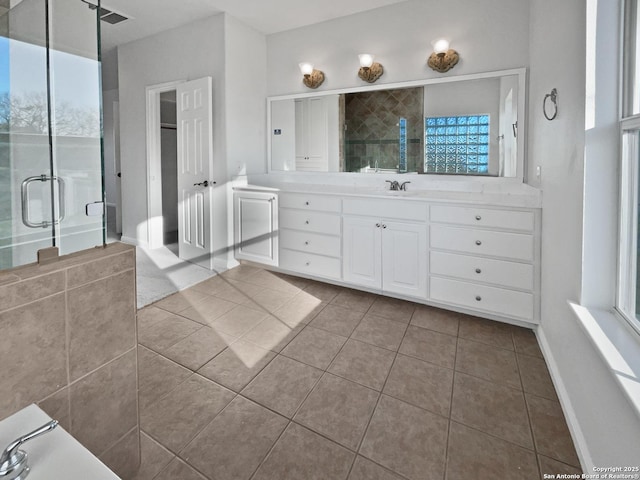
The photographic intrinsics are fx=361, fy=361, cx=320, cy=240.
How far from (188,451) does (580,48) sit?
2.34 meters

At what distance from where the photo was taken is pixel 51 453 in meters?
0.80

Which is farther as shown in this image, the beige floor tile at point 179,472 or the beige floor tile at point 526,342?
the beige floor tile at point 526,342


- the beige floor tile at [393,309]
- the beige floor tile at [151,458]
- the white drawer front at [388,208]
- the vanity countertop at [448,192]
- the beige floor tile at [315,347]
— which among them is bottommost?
the beige floor tile at [151,458]

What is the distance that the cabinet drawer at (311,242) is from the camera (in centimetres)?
323

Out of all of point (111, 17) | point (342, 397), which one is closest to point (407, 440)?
point (342, 397)

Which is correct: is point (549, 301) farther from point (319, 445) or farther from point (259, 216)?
point (259, 216)

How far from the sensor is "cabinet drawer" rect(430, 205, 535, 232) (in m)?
2.39

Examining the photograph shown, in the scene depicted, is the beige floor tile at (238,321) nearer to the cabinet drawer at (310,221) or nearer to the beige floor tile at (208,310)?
the beige floor tile at (208,310)

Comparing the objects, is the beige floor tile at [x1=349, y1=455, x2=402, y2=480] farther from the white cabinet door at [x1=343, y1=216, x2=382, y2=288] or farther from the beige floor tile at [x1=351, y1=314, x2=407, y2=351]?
the white cabinet door at [x1=343, y1=216, x2=382, y2=288]

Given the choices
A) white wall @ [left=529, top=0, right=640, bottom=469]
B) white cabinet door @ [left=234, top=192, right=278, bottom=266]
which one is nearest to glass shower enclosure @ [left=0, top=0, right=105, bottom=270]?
white wall @ [left=529, top=0, right=640, bottom=469]

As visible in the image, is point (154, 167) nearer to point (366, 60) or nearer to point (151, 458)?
point (366, 60)

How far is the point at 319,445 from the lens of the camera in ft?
4.86

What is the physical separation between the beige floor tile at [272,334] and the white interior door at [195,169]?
1.56 metres

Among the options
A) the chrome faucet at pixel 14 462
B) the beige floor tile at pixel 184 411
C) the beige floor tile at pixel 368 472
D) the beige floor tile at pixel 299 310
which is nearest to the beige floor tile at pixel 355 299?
the beige floor tile at pixel 299 310
